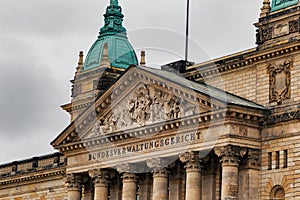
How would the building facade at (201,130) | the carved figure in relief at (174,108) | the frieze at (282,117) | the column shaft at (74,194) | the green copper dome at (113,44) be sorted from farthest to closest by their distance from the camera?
the green copper dome at (113,44) < the column shaft at (74,194) < the carved figure in relief at (174,108) < the building facade at (201,130) < the frieze at (282,117)

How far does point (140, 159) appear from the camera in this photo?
241 feet

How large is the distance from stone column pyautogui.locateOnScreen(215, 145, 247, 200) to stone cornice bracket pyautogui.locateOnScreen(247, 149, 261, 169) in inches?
24.9

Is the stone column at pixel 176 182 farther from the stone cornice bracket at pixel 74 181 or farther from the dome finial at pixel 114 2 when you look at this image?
the dome finial at pixel 114 2

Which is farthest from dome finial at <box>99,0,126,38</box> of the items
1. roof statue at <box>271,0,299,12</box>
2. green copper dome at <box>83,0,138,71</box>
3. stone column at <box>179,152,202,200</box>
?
stone column at <box>179,152,202,200</box>

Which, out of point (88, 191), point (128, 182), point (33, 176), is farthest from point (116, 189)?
point (33, 176)

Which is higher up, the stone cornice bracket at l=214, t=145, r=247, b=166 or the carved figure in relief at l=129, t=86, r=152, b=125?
the carved figure in relief at l=129, t=86, r=152, b=125

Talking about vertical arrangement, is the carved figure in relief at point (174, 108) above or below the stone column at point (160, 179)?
above

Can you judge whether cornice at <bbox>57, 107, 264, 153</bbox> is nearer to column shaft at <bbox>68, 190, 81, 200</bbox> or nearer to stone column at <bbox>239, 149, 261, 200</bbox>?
stone column at <bbox>239, 149, 261, 200</bbox>

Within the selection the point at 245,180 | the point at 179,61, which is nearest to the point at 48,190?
the point at 179,61

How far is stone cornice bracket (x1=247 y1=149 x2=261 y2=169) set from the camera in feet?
223

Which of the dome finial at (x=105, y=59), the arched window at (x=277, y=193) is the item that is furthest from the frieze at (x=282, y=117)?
the dome finial at (x=105, y=59)

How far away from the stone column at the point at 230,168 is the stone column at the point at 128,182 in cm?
956

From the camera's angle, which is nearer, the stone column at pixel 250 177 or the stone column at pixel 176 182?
the stone column at pixel 250 177

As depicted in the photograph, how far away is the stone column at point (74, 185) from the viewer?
81.1m
